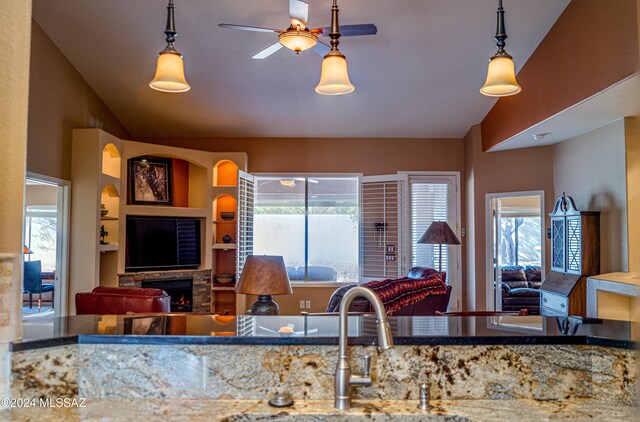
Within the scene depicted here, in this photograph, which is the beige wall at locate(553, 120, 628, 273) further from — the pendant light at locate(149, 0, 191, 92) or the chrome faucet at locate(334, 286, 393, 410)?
the chrome faucet at locate(334, 286, 393, 410)

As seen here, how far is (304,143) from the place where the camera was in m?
7.31

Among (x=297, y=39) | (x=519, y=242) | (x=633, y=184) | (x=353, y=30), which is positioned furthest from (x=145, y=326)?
(x=519, y=242)

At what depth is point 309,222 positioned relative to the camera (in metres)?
7.32

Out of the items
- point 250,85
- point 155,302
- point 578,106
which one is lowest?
point 155,302

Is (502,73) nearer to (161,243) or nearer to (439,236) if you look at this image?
(439,236)

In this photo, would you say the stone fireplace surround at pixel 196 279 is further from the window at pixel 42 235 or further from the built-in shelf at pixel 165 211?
the window at pixel 42 235

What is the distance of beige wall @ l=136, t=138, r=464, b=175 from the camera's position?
7.27 meters

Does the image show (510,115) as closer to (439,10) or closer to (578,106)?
(578,106)

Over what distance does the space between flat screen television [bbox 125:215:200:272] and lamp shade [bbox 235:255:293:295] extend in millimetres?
3765

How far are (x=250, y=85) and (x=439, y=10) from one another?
7.98 ft

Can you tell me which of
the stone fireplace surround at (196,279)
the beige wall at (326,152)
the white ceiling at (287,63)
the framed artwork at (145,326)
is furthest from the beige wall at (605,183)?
the stone fireplace surround at (196,279)

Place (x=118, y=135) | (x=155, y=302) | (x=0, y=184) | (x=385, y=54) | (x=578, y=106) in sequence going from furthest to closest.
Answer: (x=118, y=135)
(x=385, y=54)
(x=578, y=106)
(x=155, y=302)
(x=0, y=184)

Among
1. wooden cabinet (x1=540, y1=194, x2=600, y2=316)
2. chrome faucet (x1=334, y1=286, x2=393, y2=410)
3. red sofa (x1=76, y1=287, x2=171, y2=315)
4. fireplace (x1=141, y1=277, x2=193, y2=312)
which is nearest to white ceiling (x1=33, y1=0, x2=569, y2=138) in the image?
wooden cabinet (x1=540, y1=194, x2=600, y2=316)

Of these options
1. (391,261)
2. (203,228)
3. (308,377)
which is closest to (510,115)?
(391,261)
